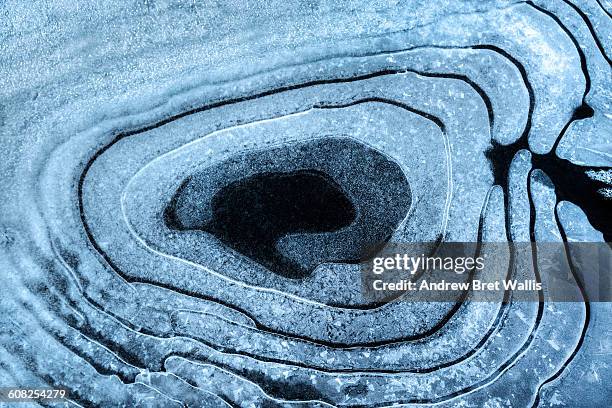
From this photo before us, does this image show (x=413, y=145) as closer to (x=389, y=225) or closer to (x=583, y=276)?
Answer: (x=389, y=225)

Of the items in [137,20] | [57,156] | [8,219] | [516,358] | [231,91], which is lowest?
[516,358]

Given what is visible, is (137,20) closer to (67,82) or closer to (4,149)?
(67,82)

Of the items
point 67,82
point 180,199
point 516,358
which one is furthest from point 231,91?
point 516,358

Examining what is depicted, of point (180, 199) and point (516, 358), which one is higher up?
point (180, 199)

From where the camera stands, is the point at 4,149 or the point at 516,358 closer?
the point at 516,358

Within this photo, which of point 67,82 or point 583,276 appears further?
point 67,82

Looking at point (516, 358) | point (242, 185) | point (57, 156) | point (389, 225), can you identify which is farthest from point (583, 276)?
point (57, 156)
